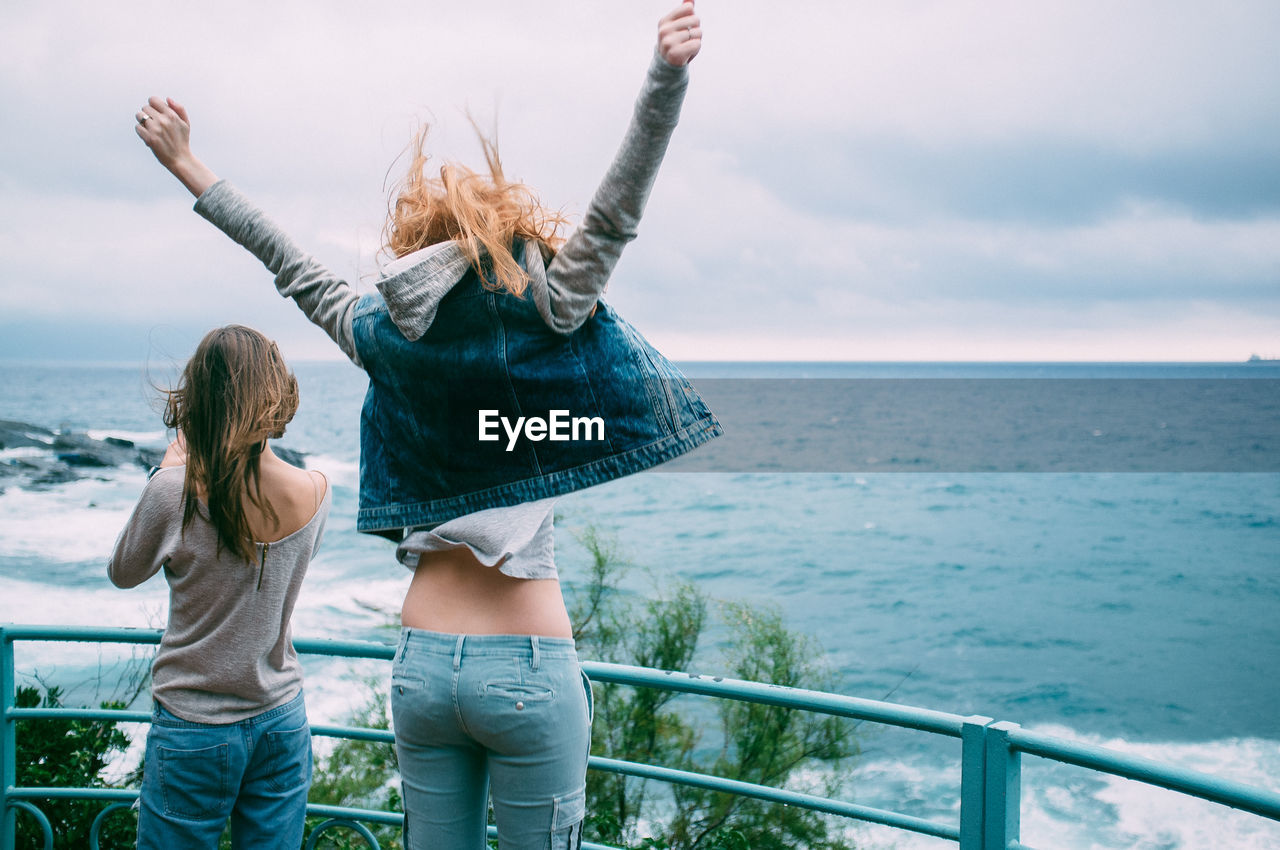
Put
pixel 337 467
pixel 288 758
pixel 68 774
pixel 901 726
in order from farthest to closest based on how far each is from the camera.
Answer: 1. pixel 337 467
2. pixel 68 774
3. pixel 901 726
4. pixel 288 758

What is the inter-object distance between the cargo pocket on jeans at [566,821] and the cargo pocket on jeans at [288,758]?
0.76 m

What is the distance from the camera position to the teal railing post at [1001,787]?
1.68 metres

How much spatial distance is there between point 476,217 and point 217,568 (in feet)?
2.84

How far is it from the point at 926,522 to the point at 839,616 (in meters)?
16.9

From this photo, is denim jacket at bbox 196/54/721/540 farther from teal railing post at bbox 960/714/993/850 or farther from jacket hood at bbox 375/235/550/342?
teal railing post at bbox 960/714/993/850

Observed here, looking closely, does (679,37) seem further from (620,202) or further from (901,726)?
(901,726)

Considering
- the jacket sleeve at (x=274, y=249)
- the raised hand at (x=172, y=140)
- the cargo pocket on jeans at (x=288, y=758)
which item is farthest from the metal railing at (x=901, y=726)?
the raised hand at (x=172, y=140)

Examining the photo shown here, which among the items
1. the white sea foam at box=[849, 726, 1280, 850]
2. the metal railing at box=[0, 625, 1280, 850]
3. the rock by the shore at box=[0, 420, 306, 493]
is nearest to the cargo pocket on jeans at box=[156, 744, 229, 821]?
the metal railing at box=[0, 625, 1280, 850]

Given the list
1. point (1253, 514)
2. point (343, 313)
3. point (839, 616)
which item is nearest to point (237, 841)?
point (343, 313)

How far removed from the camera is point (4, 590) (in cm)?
1803

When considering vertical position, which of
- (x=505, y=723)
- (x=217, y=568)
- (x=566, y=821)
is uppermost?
(x=217, y=568)

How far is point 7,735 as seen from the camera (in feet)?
7.98

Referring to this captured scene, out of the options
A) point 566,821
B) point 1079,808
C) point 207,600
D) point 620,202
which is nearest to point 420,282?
point 620,202

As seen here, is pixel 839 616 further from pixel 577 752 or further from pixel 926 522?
pixel 577 752
